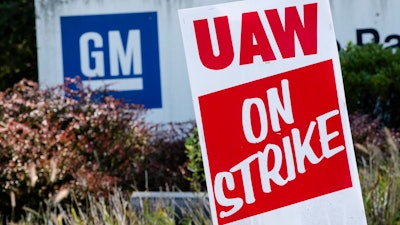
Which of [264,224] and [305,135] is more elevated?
[305,135]

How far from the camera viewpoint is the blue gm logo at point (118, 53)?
34.6ft

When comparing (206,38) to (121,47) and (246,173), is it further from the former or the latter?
(121,47)

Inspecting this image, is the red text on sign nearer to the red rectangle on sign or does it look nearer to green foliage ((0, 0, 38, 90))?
the red rectangle on sign

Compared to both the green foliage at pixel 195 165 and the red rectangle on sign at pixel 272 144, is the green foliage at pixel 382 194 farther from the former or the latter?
the red rectangle on sign at pixel 272 144

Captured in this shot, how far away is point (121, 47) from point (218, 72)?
23.0 ft

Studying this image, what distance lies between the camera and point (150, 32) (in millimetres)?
10664

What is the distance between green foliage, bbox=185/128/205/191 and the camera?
24.9ft

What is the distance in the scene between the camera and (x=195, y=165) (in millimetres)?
7742

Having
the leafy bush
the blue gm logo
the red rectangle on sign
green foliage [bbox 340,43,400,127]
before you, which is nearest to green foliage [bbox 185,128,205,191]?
the leafy bush

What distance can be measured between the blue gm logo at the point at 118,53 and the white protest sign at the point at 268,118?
22.4 ft

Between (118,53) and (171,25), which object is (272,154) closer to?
(118,53)

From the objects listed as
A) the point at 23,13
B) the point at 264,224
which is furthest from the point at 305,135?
the point at 23,13

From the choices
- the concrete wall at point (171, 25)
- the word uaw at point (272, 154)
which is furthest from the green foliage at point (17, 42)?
the word uaw at point (272, 154)

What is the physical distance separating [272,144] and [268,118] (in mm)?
97
